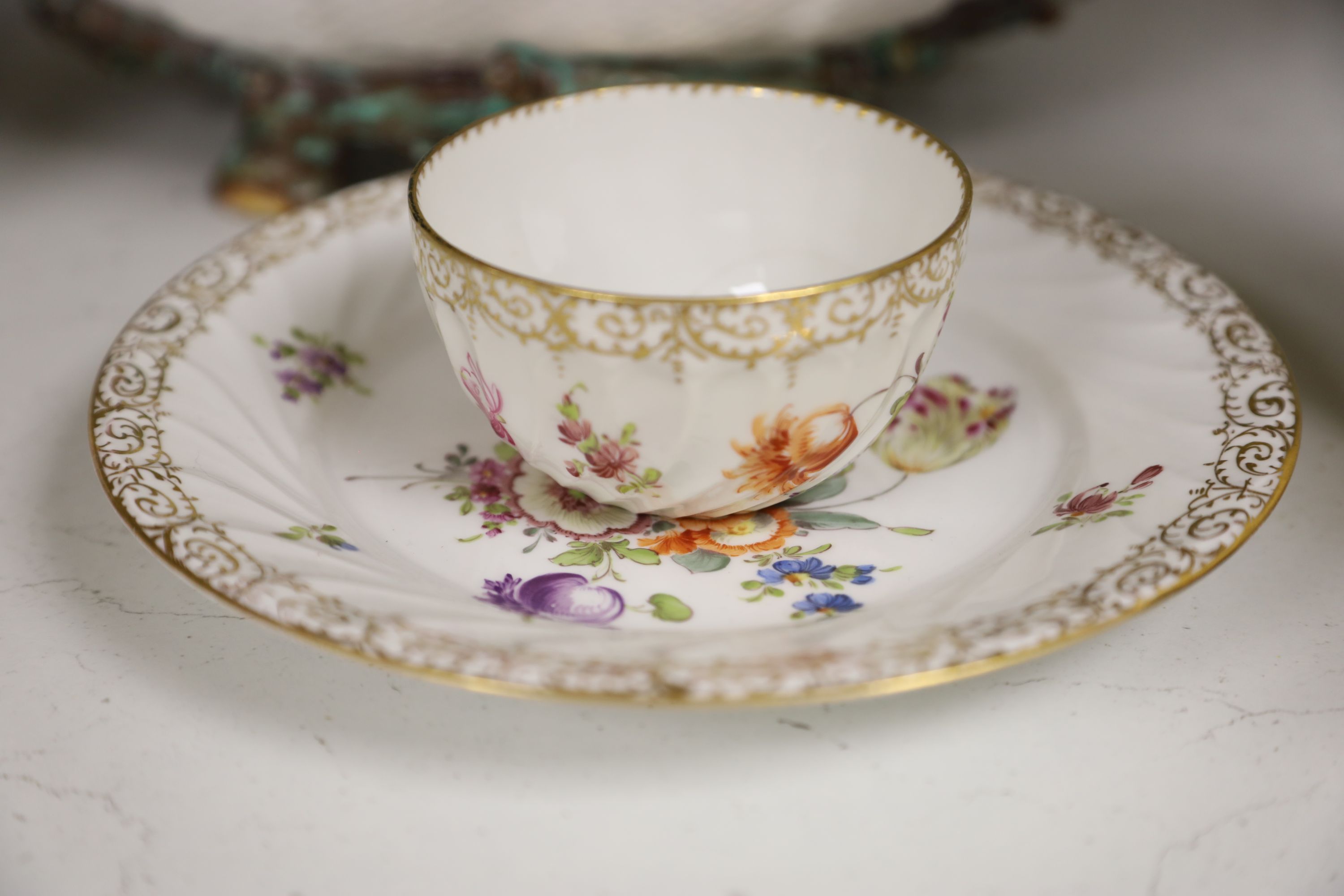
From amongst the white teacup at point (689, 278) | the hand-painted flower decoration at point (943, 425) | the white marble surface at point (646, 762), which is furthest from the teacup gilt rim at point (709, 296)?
the white marble surface at point (646, 762)

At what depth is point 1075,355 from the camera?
0.84 meters

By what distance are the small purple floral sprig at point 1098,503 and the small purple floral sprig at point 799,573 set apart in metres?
0.10

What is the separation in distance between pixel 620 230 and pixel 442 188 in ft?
0.61

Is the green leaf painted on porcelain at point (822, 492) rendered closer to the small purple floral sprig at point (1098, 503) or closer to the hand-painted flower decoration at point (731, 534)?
the hand-painted flower decoration at point (731, 534)

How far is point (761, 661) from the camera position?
54 centimetres

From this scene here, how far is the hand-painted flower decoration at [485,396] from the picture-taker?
0.67 metres

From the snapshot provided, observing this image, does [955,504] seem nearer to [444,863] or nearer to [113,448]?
[444,863]

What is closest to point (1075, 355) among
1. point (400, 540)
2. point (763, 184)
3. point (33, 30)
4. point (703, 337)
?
point (763, 184)

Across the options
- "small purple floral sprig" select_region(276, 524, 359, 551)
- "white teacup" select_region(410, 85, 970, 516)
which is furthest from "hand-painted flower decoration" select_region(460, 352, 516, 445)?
"small purple floral sprig" select_region(276, 524, 359, 551)

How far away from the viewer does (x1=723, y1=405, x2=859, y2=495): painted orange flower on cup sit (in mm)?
635

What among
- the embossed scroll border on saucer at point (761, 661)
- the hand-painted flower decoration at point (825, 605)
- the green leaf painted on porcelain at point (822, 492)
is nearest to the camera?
the embossed scroll border on saucer at point (761, 661)

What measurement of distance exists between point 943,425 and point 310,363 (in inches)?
17.9

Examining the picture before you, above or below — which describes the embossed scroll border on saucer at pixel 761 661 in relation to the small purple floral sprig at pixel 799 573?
above

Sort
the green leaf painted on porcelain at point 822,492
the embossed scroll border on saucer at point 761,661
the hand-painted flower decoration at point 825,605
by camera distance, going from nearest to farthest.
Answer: the embossed scroll border on saucer at point 761,661, the hand-painted flower decoration at point 825,605, the green leaf painted on porcelain at point 822,492
